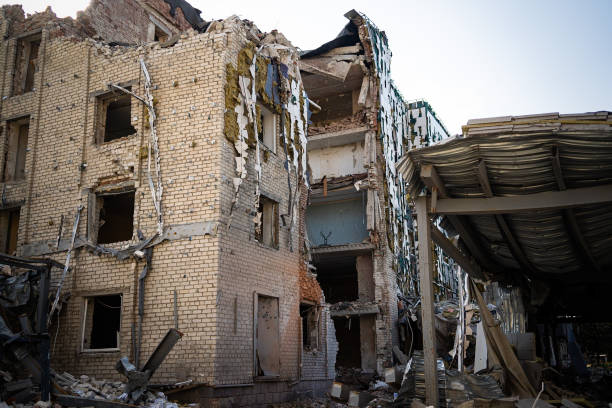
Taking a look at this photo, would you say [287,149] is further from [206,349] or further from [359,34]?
[359,34]

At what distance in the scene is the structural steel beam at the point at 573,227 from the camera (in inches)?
292

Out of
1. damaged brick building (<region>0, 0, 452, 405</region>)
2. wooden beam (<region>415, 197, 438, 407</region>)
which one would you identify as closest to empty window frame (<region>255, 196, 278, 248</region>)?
damaged brick building (<region>0, 0, 452, 405</region>)

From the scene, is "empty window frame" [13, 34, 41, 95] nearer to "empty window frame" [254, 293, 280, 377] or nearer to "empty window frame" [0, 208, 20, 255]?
"empty window frame" [0, 208, 20, 255]

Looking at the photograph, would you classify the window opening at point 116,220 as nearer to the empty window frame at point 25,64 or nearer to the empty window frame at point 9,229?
the empty window frame at point 9,229

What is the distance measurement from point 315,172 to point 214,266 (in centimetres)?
1303

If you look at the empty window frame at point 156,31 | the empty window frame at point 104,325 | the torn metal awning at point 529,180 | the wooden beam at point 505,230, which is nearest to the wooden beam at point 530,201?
the torn metal awning at point 529,180

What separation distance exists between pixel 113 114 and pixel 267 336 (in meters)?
7.68

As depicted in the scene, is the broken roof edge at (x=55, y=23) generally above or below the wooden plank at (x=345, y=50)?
below

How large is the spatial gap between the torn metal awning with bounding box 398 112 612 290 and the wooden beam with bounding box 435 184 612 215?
1cm

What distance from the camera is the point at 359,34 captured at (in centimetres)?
2198

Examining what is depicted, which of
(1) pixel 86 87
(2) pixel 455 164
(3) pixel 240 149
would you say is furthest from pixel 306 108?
(2) pixel 455 164

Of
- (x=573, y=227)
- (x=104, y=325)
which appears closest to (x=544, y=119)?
(x=573, y=227)

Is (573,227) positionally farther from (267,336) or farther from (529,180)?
(267,336)

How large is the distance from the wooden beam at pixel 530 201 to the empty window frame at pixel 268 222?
6062 mm
